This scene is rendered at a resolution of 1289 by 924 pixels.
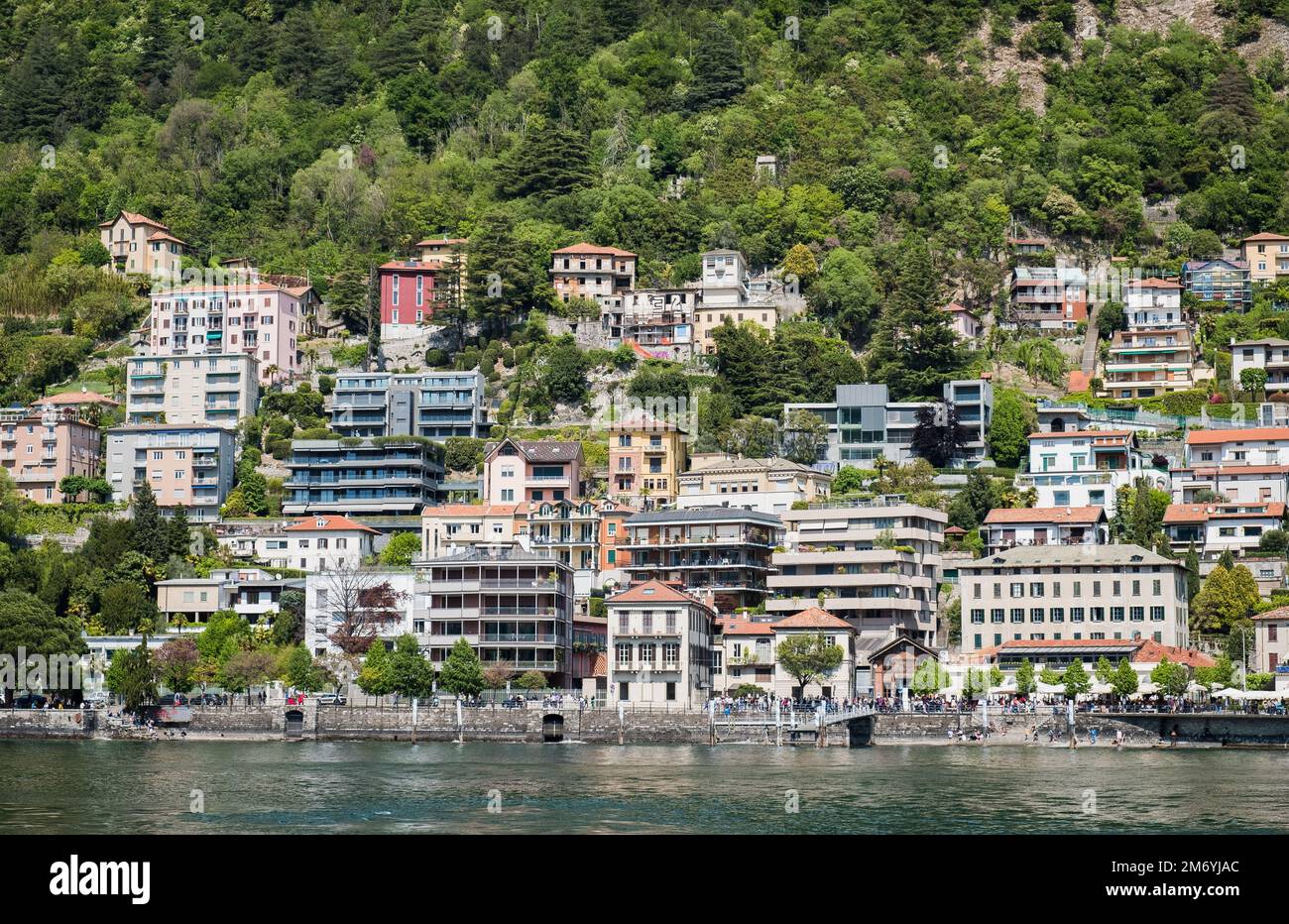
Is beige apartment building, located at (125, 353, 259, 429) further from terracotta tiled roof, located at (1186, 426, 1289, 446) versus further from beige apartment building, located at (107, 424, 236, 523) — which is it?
terracotta tiled roof, located at (1186, 426, 1289, 446)

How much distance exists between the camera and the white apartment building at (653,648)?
271ft

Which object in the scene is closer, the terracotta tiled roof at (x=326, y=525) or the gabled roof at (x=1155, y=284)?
the terracotta tiled roof at (x=326, y=525)

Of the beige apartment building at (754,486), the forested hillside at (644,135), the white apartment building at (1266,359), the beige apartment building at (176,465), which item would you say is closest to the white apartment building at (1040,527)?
the beige apartment building at (754,486)

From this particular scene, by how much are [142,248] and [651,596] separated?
7448 cm

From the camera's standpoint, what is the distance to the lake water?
3969cm

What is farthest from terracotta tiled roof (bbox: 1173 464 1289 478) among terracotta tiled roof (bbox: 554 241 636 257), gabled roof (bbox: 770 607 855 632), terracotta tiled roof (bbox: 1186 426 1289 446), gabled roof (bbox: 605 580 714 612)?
terracotta tiled roof (bbox: 554 241 636 257)

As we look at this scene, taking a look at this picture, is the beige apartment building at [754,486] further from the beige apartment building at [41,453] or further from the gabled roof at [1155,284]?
the beige apartment building at [41,453]

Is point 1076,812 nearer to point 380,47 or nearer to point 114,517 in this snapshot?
point 114,517

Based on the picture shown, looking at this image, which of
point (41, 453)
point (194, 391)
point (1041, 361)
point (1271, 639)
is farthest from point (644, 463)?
point (1271, 639)

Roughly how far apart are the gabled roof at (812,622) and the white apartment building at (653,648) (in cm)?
409

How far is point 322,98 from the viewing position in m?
176

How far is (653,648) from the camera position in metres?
83.1

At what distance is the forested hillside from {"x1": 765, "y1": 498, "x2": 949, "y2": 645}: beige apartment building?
110ft

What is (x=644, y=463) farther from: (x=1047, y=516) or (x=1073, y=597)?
(x=1073, y=597)
